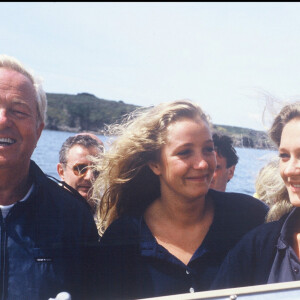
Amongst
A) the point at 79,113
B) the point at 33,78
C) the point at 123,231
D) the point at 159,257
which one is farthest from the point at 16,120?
the point at 79,113

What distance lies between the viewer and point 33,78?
2201 mm

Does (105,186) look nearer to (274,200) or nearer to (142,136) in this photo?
(142,136)

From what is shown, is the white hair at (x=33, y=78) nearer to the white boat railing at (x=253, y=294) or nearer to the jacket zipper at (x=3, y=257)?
the jacket zipper at (x=3, y=257)

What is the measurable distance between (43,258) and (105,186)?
0.90m

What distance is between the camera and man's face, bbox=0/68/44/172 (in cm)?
201

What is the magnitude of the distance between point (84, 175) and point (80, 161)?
0.43 ft

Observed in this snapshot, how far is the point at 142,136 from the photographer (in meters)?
2.67

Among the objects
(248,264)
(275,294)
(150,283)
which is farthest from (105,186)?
(275,294)

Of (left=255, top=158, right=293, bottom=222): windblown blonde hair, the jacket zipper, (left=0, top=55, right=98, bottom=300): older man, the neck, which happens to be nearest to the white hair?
(left=0, top=55, right=98, bottom=300): older man

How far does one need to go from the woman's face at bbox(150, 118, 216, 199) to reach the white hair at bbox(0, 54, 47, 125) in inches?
29.7

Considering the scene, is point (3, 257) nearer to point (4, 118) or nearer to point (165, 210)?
point (4, 118)

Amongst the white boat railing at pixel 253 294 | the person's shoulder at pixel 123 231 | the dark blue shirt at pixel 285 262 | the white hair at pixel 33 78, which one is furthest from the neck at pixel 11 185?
the dark blue shirt at pixel 285 262

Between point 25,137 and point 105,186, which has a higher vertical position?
point 25,137

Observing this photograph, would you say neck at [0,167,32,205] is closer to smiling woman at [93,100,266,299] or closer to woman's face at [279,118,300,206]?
smiling woman at [93,100,266,299]
